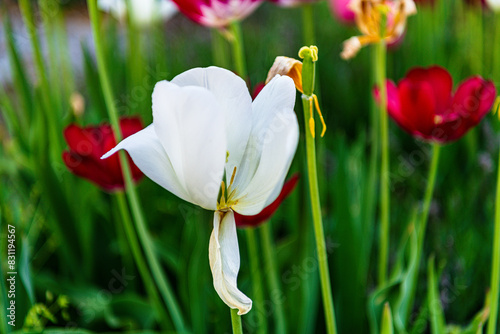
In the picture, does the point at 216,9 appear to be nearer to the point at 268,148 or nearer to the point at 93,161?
the point at 93,161

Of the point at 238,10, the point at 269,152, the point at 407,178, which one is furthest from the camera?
the point at 407,178

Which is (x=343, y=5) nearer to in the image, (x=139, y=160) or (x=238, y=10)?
(x=238, y=10)

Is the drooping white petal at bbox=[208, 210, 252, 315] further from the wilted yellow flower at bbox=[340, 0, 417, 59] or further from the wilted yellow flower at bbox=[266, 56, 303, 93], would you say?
the wilted yellow flower at bbox=[340, 0, 417, 59]

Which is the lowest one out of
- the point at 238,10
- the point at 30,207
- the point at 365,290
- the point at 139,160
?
the point at 365,290

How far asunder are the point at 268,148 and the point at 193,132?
0.14 ft

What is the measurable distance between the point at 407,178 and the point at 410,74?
1.19 feet

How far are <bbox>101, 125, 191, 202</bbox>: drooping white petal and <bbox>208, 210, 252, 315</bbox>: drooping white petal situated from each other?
34 millimetres

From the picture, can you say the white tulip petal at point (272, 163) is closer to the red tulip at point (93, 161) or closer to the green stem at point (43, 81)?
the red tulip at point (93, 161)

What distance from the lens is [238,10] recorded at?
646 millimetres

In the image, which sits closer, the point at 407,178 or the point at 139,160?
the point at 139,160

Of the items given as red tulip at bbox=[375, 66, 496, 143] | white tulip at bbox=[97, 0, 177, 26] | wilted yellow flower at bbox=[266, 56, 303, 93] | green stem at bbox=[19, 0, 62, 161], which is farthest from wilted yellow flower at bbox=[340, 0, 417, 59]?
white tulip at bbox=[97, 0, 177, 26]

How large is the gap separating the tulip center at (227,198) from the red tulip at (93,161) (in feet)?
0.94

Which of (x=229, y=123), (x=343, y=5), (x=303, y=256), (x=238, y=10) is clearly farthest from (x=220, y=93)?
(x=343, y=5)

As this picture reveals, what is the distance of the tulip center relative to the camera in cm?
37
